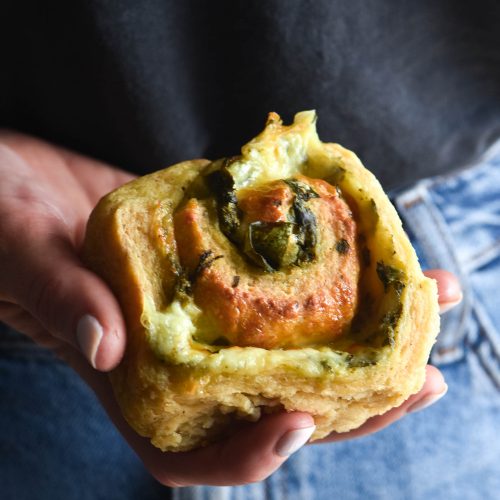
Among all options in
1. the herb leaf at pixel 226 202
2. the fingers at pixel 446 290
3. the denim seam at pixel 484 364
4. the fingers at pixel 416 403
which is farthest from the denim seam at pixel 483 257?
the herb leaf at pixel 226 202

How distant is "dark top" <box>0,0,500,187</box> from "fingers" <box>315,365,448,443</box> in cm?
95

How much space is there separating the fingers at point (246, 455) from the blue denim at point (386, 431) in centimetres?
69

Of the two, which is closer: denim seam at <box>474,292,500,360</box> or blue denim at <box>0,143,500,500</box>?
blue denim at <box>0,143,500,500</box>

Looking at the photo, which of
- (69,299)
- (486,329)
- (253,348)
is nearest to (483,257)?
(486,329)

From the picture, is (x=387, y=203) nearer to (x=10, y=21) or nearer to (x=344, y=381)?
(x=344, y=381)

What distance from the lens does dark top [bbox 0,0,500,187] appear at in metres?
2.15

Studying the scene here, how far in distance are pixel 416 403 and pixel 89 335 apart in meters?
0.96

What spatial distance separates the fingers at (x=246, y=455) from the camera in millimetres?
1579

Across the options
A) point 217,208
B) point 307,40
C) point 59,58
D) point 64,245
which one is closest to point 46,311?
point 64,245

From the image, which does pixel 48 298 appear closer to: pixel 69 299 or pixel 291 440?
pixel 69 299

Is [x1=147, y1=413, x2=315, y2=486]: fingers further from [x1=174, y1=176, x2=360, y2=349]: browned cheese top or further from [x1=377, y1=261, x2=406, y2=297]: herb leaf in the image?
[x1=377, y1=261, x2=406, y2=297]: herb leaf

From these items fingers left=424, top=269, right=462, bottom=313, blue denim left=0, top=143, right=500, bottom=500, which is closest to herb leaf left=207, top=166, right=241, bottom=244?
fingers left=424, top=269, right=462, bottom=313

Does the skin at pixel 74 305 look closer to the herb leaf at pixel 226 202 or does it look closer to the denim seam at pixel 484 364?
the herb leaf at pixel 226 202

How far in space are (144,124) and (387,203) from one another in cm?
95
